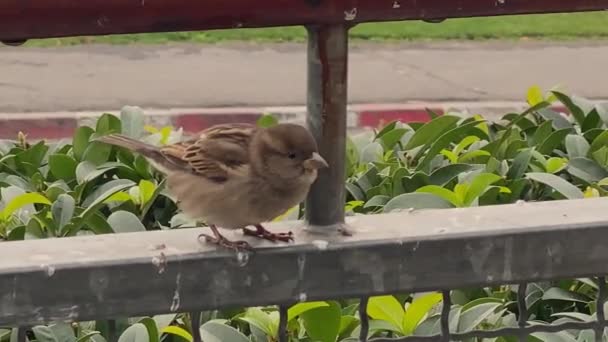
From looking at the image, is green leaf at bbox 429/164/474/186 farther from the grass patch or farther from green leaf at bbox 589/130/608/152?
the grass patch

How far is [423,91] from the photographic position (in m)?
12.3

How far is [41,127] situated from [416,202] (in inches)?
351

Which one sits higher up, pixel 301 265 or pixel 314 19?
pixel 314 19

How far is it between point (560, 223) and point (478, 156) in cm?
107

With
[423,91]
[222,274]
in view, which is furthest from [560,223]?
[423,91]

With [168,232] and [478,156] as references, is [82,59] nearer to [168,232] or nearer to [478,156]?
[478,156]

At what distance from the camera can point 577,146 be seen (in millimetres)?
3006

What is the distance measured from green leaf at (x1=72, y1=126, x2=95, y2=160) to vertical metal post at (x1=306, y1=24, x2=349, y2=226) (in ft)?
4.03

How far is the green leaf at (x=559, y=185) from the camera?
2.62 m

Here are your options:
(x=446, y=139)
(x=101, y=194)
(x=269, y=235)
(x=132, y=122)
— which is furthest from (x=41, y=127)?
(x=269, y=235)

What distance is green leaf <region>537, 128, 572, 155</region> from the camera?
312 cm

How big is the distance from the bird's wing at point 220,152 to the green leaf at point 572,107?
50.0 inches

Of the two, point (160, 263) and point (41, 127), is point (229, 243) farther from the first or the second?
point (41, 127)

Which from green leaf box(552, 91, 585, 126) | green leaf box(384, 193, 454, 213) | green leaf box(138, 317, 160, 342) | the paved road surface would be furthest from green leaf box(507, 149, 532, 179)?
the paved road surface
